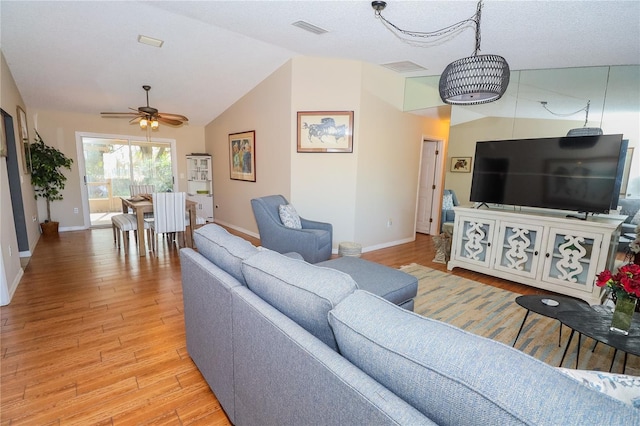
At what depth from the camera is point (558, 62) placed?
350 cm

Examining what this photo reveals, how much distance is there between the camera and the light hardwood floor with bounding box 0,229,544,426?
162 centimetres

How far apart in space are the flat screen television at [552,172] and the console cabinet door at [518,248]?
1.05 ft

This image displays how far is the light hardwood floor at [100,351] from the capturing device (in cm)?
162

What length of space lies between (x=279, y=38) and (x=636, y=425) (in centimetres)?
418

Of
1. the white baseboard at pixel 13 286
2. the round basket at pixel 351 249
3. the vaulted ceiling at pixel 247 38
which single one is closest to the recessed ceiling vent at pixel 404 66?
the vaulted ceiling at pixel 247 38

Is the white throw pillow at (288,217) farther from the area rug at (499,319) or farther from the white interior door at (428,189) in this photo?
the white interior door at (428,189)

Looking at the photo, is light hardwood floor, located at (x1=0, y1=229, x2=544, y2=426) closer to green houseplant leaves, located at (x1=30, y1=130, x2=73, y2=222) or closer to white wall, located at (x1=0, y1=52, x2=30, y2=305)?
white wall, located at (x1=0, y1=52, x2=30, y2=305)

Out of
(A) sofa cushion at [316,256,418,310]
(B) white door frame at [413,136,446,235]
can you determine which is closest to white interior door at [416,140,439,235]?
(B) white door frame at [413,136,446,235]

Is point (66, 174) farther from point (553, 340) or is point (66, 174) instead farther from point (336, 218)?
point (553, 340)

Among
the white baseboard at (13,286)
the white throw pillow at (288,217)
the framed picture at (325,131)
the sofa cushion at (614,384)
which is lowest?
the white baseboard at (13,286)

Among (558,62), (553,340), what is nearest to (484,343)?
(553,340)

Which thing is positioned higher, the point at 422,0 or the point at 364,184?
the point at 422,0

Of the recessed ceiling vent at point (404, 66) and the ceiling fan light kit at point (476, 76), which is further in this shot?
the recessed ceiling vent at point (404, 66)

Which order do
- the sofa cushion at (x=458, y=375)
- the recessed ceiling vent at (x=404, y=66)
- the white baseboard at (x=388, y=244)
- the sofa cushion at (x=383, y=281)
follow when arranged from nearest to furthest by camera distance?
the sofa cushion at (x=458, y=375), the sofa cushion at (x=383, y=281), the recessed ceiling vent at (x=404, y=66), the white baseboard at (x=388, y=244)
